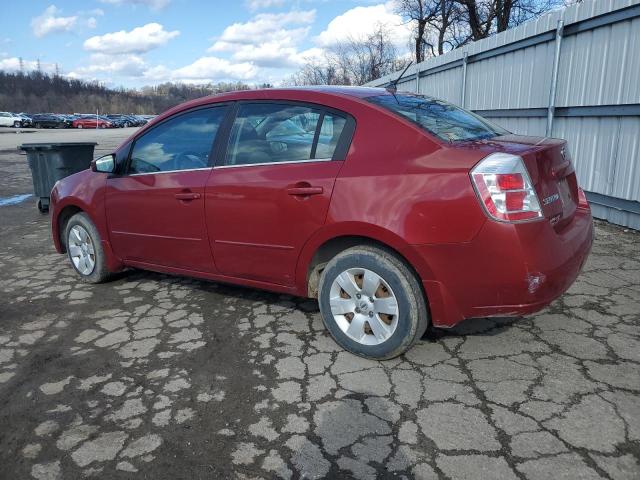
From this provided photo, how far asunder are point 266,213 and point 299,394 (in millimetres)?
1157

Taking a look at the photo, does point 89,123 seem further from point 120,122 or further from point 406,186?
point 406,186

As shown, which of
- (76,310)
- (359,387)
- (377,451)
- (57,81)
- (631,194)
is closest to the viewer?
(377,451)

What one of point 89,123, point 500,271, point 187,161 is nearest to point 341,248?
point 500,271

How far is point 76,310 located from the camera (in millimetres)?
4105

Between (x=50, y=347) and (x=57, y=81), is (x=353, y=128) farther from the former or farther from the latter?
(x=57, y=81)

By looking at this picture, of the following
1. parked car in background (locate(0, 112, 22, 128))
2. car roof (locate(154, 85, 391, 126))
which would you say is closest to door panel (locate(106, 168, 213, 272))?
car roof (locate(154, 85, 391, 126))

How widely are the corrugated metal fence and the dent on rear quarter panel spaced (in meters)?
4.17

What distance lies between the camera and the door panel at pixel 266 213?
10.1 feet

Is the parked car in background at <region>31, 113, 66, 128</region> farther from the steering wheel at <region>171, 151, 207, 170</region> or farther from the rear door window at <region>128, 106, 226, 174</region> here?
the steering wheel at <region>171, 151, 207, 170</region>

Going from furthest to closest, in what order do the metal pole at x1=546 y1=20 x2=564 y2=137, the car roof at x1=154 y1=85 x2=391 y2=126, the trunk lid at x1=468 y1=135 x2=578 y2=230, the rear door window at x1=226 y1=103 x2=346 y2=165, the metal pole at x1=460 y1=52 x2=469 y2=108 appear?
the metal pole at x1=460 y1=52 x2=469 y2=108 → the metal pole at x1=546 y1=20 x2=564 y2=137 → the car roof at x1=154 y1=85 x2=391 y2=126 → the rear door window at x1=226 y1=103 x2=346 y2=165 → the trunk lid at x1=468 y1=135 x2=578 y2=230

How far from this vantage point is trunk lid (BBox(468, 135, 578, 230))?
2693mm

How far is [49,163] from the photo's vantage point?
8.14 meters

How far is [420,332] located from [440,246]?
Answer: 56 cm

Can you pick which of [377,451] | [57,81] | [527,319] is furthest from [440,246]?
[57,81]
